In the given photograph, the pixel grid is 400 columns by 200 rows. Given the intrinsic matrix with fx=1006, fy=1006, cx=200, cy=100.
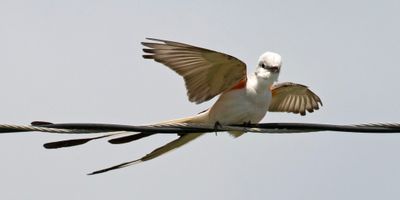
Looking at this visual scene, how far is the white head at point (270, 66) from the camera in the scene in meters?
8.26

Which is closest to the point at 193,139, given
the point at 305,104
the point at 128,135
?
the point at 128,135

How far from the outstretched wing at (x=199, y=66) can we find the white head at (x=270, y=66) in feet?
0.54

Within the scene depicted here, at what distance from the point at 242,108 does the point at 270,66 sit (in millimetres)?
420

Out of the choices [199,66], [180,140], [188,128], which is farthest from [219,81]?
[188,128]

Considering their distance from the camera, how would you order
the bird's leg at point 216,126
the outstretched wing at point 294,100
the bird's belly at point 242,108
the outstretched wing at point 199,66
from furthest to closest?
the outstretched wing at point 294,100 < the bird's belly at point 242,108 < the outstretched wing at point 199,66 < the bird's leg at point 216,126

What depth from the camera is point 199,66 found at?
8.30 m

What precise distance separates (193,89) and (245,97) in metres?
0.46

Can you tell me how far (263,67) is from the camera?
8328mm

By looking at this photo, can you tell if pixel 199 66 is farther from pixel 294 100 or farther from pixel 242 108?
pixel 294 100

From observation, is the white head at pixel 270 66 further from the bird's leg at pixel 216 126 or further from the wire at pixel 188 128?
the wire at pixel 188 128

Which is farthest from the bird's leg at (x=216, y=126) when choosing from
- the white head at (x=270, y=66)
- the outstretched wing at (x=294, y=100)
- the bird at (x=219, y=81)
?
the outstretched wing at (x=294, y=100)

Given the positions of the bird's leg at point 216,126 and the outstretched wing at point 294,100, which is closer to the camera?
the bird's leg at point 216,126

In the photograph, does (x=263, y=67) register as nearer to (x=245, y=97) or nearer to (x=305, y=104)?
(x=245, y=97)

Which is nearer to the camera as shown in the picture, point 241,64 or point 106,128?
point 106,128
